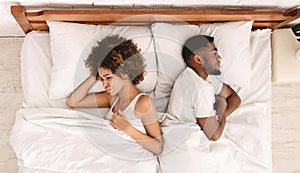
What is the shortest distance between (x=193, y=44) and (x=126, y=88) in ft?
1.21

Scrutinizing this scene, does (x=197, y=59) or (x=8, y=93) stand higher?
(x=197, y=59)

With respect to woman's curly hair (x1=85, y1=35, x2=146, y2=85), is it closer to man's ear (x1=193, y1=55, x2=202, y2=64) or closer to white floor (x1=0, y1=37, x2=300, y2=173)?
man's ear (x1=193, y1=55, x2=202, y2=64)

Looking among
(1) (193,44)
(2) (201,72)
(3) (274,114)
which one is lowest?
(3) (274,114)

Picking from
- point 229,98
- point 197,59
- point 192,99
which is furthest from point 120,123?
point 229,98

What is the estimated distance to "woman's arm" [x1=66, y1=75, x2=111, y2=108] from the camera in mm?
1860

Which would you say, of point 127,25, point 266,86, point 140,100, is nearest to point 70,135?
point 140,100

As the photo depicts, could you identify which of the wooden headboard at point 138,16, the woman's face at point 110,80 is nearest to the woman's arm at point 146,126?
the woman's face at point 110,80

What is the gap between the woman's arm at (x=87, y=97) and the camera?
6.10ft

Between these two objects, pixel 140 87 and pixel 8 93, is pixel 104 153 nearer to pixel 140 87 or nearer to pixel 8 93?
pixel 140 87

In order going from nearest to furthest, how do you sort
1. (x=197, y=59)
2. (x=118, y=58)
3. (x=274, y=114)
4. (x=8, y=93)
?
(x=118, y=58)
(x=197, y=59)
(x=8, y=93)
(x=274, y=114)

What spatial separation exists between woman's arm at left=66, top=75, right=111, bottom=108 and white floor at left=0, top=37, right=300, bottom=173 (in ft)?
1.33

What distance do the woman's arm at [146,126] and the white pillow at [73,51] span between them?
17cm

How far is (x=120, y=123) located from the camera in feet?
5.82

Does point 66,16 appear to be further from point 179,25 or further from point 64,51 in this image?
point 179,25
